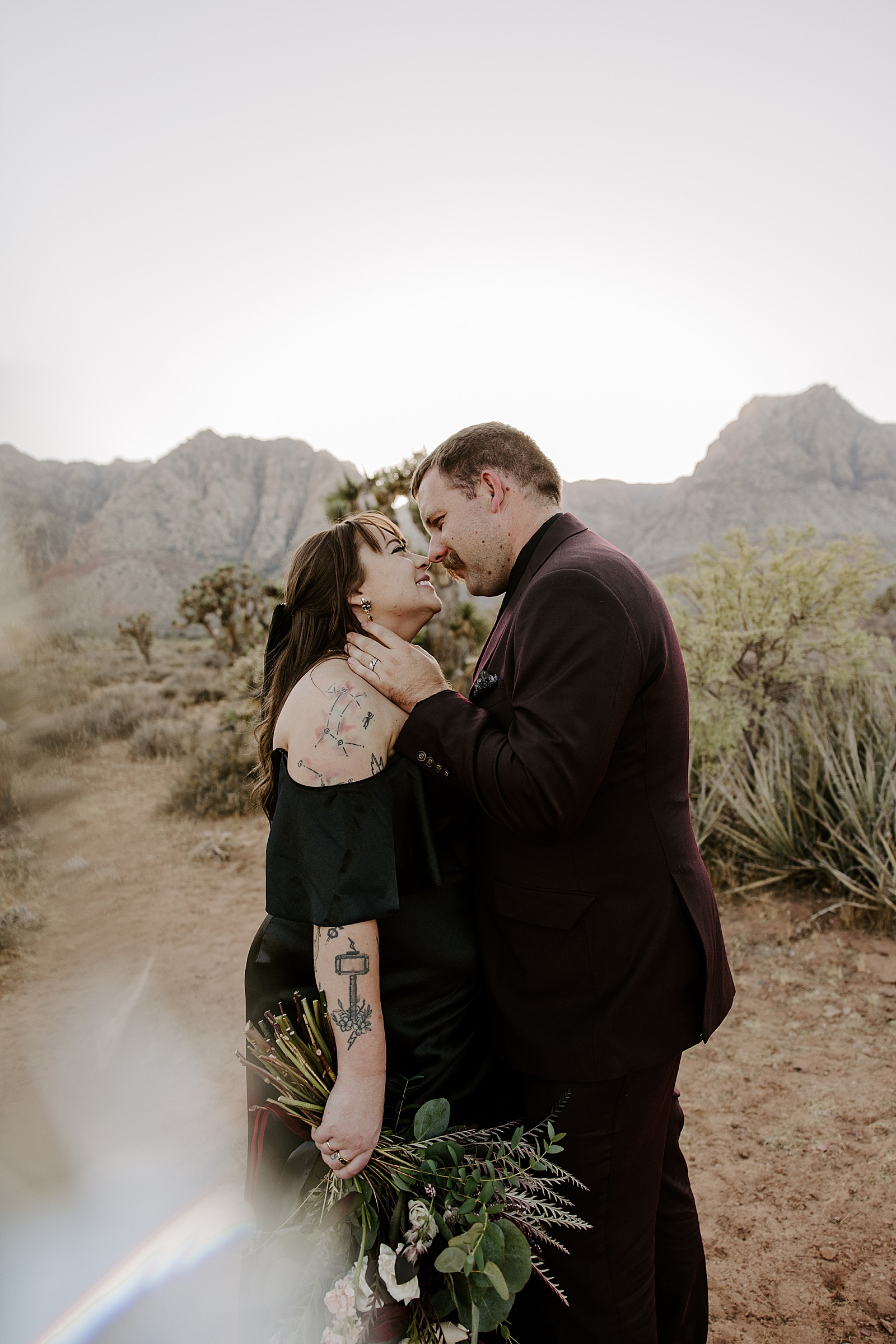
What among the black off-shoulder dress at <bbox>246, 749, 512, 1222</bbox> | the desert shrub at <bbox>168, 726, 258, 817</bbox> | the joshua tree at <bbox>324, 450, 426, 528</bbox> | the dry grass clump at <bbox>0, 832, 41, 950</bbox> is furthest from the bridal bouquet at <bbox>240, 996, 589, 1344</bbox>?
the joshua tree at <bbox>324, 450, 426, 528</bbox>

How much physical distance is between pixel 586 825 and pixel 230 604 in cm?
2224

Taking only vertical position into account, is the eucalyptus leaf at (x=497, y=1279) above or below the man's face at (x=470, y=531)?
below

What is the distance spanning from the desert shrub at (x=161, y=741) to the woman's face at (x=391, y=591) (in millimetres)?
11134

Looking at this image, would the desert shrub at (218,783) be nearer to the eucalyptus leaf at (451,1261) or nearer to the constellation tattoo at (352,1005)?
the constellation tattoo at (352,1005)

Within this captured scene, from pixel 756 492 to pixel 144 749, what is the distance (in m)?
52.2

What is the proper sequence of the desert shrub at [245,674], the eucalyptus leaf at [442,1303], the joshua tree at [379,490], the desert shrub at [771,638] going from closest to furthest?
the eucalyptus leaf at [442,1303]
the desert shrub at [771,638]
the joshua tree at [379,490]
the desert shrub at [245,674]

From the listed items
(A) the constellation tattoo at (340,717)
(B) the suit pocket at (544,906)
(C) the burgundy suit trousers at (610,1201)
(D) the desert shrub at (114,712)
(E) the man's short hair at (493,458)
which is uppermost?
(E) the man's short hair at (493,458)

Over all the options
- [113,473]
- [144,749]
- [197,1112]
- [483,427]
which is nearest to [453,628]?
[144,749]

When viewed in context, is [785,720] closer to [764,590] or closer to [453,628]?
[764,590]

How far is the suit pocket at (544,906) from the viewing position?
170 cm

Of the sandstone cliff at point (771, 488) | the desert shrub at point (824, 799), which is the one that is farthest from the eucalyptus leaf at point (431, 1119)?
the sandstone cliff at point (771, 488)

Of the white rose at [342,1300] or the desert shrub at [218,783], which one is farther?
the desert shrub at [218,783]

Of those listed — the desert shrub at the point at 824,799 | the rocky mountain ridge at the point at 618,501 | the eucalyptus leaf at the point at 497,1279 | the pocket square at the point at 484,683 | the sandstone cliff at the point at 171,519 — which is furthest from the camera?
the rocky mountain ridge at the point at 618,501

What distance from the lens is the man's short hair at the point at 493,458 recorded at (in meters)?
2.12
